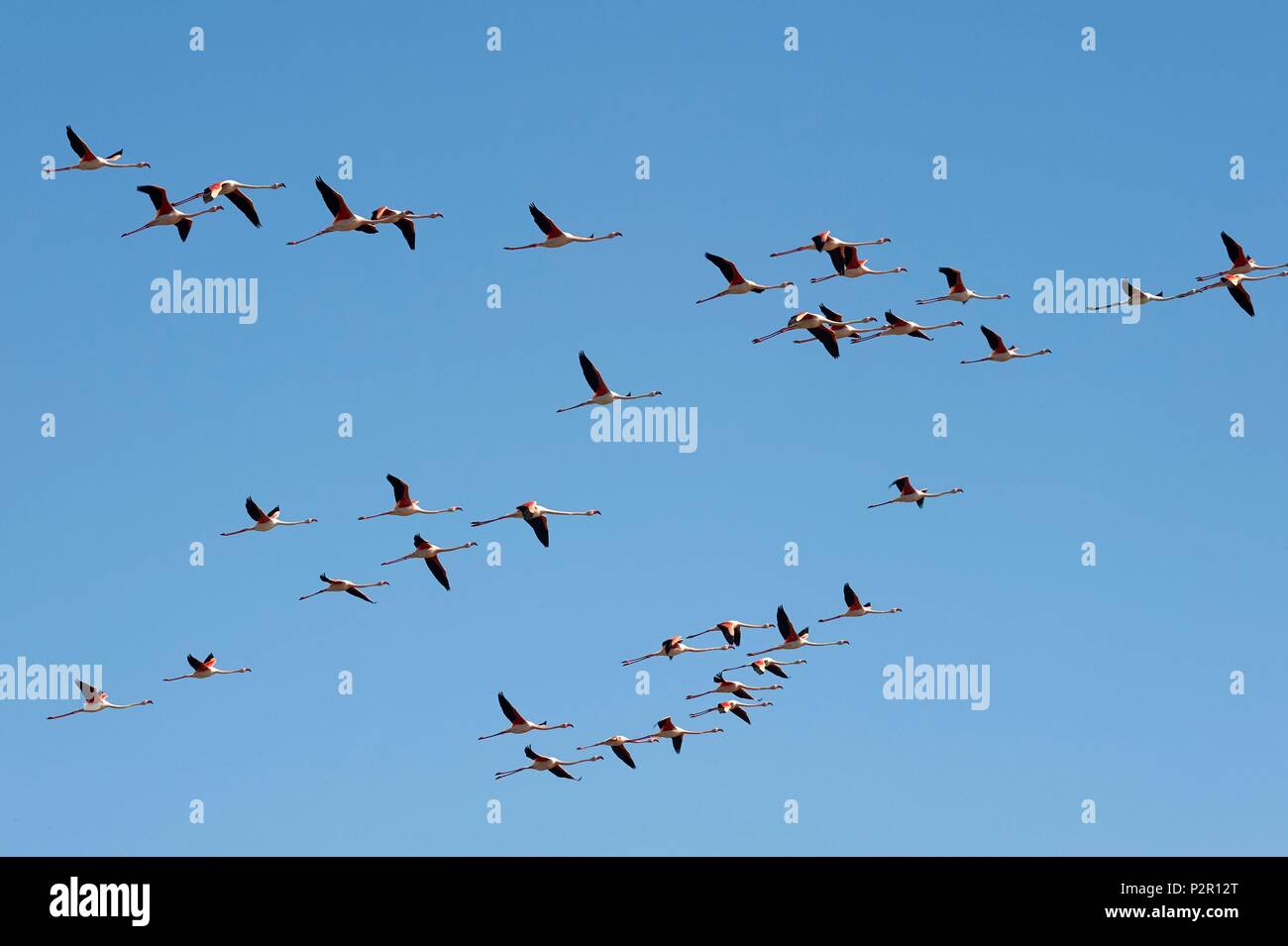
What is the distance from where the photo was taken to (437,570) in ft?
195

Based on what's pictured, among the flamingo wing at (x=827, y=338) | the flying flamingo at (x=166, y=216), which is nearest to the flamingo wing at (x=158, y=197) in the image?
the flying flamingo at (x=166, y=216)

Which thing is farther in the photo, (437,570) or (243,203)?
(437,570)

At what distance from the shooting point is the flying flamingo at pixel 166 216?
54969 millimetres

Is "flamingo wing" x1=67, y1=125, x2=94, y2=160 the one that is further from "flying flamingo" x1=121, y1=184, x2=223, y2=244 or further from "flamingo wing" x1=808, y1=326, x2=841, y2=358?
"flamingo wing" x1=808, y1=326, x2=841, y2=358

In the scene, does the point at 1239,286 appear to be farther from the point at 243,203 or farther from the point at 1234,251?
the point at 243,203

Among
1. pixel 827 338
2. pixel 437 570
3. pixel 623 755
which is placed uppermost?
pixel 827 338

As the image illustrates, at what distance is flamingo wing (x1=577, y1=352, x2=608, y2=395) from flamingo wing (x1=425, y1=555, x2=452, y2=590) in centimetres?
667

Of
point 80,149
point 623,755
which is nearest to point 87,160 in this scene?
point 80,149

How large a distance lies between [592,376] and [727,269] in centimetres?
428

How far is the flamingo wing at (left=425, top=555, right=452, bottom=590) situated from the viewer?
5938cm

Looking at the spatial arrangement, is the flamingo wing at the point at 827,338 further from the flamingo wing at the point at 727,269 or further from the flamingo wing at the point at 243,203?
the flamingo wing at the point at 243,203

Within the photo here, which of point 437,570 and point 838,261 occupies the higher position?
point 838,261
